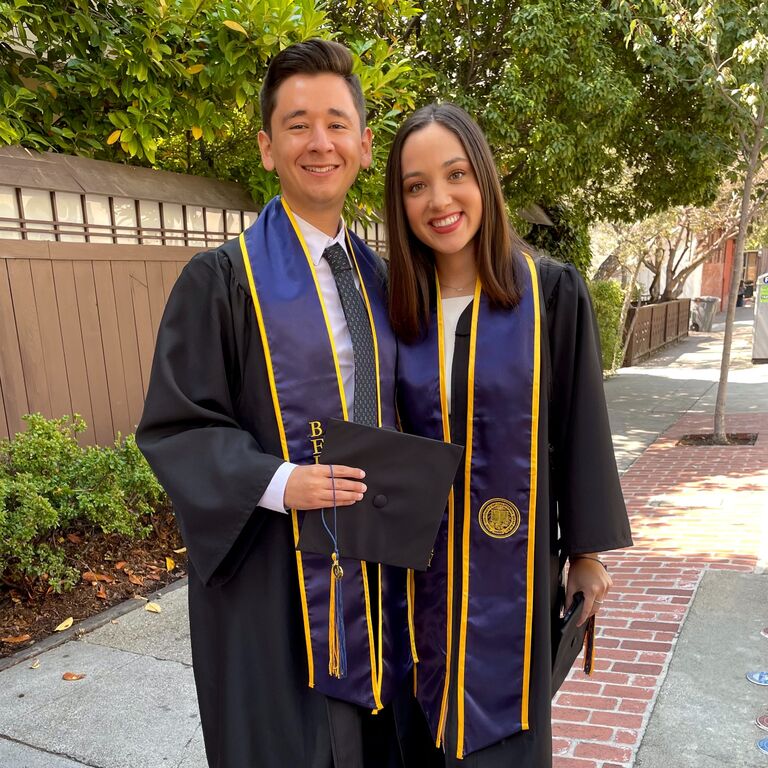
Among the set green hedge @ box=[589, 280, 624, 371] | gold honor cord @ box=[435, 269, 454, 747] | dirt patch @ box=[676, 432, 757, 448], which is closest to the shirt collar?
gold honor cord @ box=[435, 269, 454, 747]

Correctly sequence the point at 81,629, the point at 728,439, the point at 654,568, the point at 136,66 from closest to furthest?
1. the point at 81,629
2. the point at 136,66
3. the point at 654,568
4. the point at 728,439

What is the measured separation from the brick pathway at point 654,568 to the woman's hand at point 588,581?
3.25 feet

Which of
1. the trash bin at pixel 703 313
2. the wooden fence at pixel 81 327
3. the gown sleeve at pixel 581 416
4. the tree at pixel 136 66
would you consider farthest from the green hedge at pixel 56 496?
the trash bin at pixel 703 313

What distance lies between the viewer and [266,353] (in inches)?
66.5

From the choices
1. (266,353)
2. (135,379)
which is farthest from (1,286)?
(266,353)

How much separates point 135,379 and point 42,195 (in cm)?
132

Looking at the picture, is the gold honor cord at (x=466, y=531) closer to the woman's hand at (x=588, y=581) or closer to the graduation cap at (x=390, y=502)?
the graduation cap at (x=390, y=502)

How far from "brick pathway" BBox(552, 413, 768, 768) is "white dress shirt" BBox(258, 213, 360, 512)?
66.1 inches

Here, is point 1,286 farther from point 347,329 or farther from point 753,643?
point 753,643

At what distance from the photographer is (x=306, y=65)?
5.85 feet

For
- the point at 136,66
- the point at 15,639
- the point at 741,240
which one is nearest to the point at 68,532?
the point at 15,639

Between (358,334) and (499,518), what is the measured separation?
55 cm

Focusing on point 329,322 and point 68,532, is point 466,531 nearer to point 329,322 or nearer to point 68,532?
point 329,322

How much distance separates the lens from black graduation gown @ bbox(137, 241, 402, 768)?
1.63 metres
